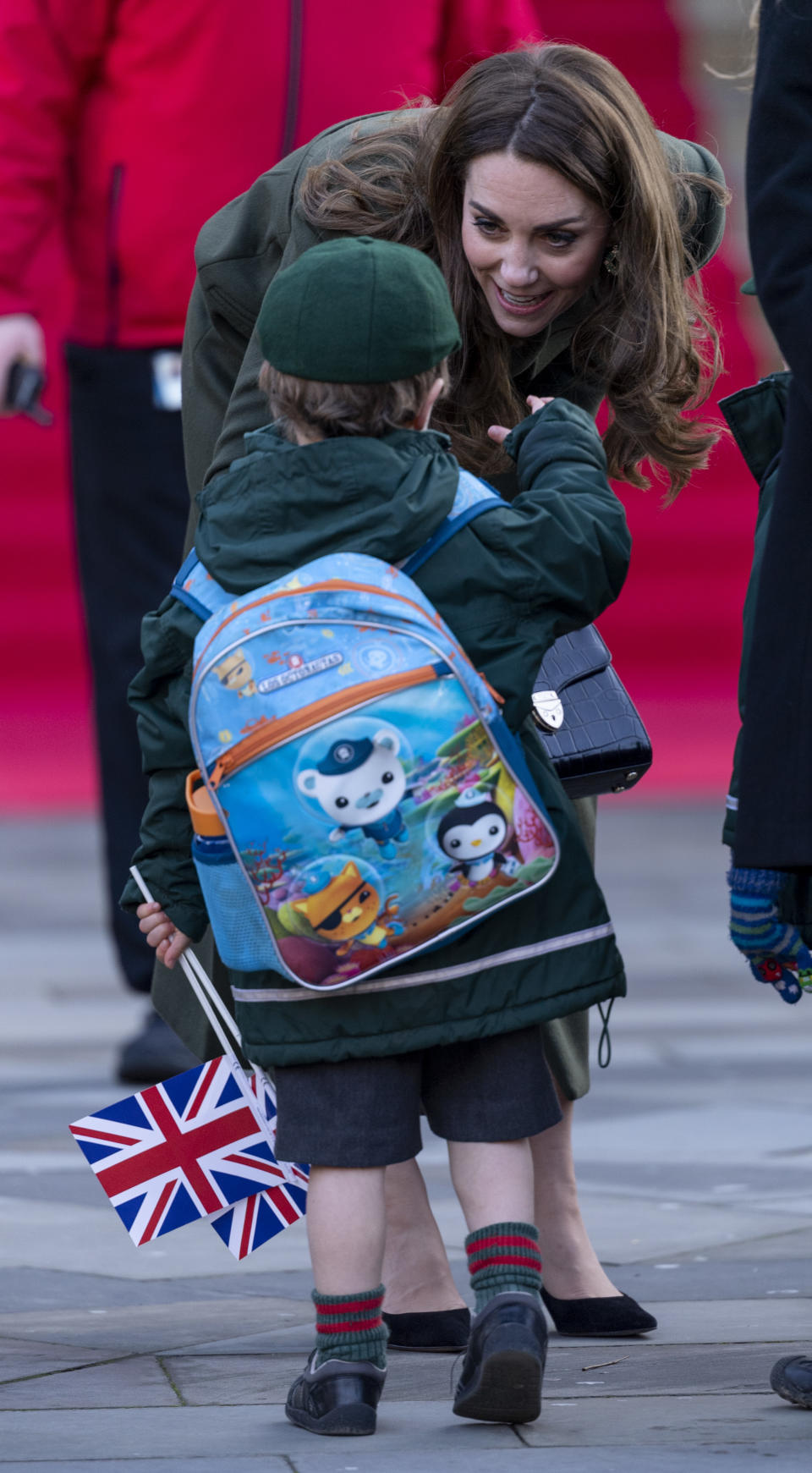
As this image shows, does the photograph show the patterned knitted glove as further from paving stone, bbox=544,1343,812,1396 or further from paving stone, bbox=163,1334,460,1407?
paving stone, bbox=163,1334,460,1407

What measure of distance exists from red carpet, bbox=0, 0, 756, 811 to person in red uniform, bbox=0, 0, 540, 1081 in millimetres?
4423

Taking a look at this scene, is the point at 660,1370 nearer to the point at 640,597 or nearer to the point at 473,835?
the point at 473,835

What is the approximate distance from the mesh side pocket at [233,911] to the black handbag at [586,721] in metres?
0.49

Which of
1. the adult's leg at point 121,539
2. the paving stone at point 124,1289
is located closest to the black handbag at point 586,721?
the paving stone at point 124,1289

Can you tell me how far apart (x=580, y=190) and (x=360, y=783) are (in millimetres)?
931

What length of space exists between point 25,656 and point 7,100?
5.19 meters

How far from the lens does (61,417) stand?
9766 millimetres

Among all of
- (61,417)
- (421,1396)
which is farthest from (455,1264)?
(61,417)

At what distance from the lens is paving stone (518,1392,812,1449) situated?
2838mm

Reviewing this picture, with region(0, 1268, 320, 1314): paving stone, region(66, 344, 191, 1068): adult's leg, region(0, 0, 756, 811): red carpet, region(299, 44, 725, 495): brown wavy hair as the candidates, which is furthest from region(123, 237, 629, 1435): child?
region(0, 0, 756, 811): red carpet

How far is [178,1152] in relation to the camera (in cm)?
323

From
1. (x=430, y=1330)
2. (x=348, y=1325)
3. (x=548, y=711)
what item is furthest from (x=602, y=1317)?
(x=548, y=711)

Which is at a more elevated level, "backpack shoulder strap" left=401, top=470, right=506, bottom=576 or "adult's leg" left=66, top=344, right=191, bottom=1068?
"backpack shoulder strap" left=401, top=470, right=506, bottom=576

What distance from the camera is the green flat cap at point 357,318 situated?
291 centimetres
